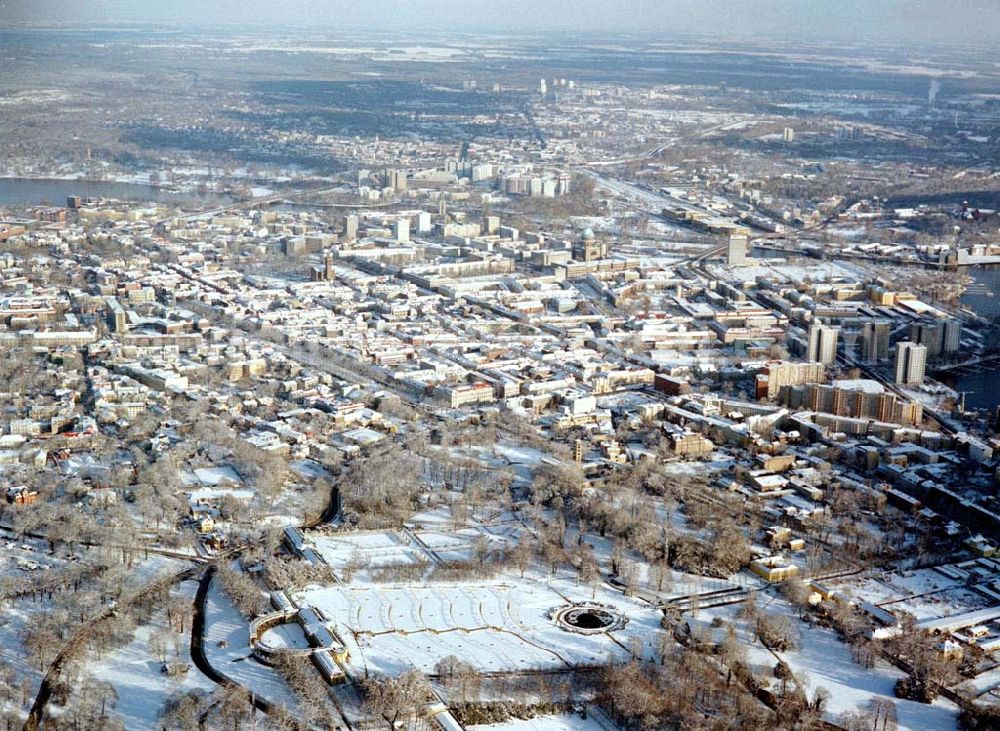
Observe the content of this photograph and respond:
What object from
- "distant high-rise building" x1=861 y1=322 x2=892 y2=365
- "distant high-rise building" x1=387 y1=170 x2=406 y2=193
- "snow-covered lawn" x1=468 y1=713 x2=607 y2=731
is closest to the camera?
"snow-covered lawn" x1=468 y1=713 x2=607 y2=731

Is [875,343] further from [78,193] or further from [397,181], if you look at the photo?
[78,193]

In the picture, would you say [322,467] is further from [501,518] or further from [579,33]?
[579,33]

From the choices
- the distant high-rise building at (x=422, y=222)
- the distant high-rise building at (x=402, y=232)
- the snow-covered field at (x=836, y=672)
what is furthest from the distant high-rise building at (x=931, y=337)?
the distant high-rise building at (x=422, y=222)

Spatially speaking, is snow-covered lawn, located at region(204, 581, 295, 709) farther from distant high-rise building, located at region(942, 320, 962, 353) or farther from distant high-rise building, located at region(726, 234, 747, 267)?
distant high-rise building, located at region(726, 234, 747, 267)

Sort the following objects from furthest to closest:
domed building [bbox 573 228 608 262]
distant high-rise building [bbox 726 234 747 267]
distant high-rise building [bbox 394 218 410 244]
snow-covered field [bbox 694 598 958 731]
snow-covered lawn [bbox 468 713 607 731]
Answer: distant high-rise building [bbox 394 218 410 244] → distant high-rise building [bbox 726 234 747 267] → domed building [bbox 573 228 608 262] → snow-covered field [bbox 694 598 958 731] → snow-covered lawn [bbox 468 713 607 731]

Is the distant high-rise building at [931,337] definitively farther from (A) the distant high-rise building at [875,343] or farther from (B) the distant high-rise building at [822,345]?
(B) the distant high-rise building at [822,345]

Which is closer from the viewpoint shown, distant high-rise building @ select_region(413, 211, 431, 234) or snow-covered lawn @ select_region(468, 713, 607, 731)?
snow-covered lawn @ select_region(468, 713, 607, 731)

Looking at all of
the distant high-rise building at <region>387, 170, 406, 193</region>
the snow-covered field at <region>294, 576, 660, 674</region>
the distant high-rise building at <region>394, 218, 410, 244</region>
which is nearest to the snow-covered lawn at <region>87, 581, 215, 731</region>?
the snow-covered field at <region>294, 576, 660, 674</region>
